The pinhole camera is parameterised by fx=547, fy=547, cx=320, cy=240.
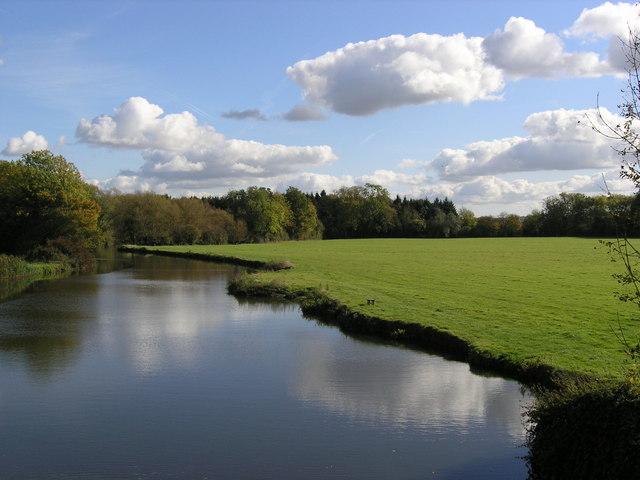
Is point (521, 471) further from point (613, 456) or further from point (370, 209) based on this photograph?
point (370, 209)

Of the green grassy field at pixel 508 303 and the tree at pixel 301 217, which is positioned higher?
the tree at pixel 301 217

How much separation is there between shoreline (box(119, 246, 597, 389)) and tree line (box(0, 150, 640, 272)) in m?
6.33

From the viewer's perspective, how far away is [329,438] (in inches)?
400

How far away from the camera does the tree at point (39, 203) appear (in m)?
44.7

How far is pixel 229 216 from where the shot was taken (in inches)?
3602

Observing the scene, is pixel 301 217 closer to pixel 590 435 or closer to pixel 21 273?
pixel 21 273

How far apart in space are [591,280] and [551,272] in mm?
5330

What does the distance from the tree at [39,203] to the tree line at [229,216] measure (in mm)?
78

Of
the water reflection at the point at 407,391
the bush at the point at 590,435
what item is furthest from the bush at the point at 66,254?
the bush at the point at 590,435

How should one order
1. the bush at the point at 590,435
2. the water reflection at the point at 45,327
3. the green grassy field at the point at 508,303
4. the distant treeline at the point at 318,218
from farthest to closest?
the distant treeline at the point at 318,218 < the water reflection at the point at 45,327 < the green grassy field at the point at 508,303 < the bush at the point at 590,435

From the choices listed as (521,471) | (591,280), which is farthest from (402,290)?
(521,471)

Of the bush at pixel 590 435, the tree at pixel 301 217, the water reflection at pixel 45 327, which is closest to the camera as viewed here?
the bush at pixel 590 435

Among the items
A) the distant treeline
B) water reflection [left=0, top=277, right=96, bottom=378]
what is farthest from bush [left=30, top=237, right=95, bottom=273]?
the distant treeline

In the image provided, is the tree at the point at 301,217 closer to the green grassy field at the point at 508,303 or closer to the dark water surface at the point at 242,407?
the green grassy field at the point at 508,303
